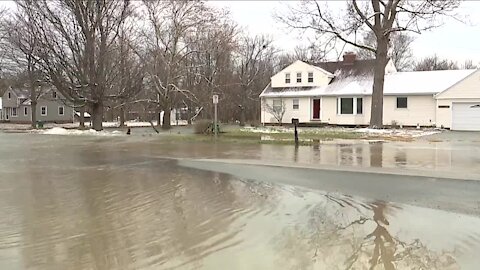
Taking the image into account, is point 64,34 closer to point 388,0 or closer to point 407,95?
point 388,0

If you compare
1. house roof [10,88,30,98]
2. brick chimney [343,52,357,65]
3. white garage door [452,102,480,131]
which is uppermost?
brick chimney [343,52,357,65]

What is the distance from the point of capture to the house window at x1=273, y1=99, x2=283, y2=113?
Answer: 134 ft

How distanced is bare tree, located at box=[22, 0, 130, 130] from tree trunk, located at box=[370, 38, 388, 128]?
2070 centimetres

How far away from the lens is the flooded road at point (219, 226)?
5.36 meters

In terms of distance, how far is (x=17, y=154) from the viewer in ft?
59.9

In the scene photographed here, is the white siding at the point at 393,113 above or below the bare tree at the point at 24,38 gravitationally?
below

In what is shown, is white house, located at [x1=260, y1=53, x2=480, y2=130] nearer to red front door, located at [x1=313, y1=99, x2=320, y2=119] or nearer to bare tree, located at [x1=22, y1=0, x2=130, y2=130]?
red front door, located at [x1=313, y1=99, x2=320, y2=119]

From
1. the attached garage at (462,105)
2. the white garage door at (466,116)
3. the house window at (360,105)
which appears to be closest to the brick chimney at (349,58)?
the house window at (360,105)

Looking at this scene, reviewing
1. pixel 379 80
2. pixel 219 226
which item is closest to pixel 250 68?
pixel 379 80

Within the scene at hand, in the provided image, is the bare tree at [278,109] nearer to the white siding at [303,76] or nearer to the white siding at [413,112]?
the white siding at [303,76]

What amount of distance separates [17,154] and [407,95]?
27.1 meters

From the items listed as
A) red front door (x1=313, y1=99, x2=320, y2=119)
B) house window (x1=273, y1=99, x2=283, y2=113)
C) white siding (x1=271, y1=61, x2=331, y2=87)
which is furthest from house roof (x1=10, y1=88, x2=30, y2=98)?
red front door (x1=313, y1=99, x2=320, y2=119)

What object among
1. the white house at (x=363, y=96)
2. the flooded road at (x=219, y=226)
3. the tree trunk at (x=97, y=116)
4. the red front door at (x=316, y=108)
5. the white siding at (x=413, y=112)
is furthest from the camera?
the tree trunk at (x=97, y=116)

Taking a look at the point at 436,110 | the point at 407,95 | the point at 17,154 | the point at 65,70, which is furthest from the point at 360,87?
the point at 17,154
